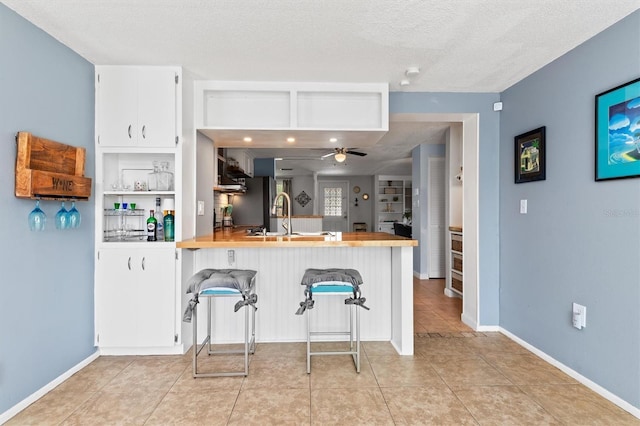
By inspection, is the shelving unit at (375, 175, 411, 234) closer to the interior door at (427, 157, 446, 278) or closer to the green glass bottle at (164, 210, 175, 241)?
the interior door at (427, 157, 446, 278)

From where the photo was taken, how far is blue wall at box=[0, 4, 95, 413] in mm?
2012

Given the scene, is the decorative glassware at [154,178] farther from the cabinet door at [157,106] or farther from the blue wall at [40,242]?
the blue wall at [40,242]

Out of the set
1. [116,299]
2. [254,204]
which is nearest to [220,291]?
[116,299]

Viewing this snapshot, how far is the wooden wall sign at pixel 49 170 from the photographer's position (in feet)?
6.72

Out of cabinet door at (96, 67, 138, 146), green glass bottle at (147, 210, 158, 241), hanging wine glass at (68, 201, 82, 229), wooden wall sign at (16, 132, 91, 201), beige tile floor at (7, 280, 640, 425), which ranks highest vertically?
cabinet door at (96, 67, 138, 146)

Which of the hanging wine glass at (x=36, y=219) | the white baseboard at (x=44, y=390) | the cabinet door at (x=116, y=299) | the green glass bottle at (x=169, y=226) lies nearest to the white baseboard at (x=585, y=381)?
the green glass bottle at (x=169, y=226)

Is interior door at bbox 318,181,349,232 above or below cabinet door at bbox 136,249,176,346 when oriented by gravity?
above

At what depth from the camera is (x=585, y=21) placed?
84.9 inches

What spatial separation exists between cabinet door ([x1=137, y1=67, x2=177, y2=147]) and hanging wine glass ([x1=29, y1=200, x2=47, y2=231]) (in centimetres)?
93

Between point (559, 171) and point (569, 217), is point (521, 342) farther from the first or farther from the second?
point (559, 171)

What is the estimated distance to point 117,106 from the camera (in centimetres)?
282

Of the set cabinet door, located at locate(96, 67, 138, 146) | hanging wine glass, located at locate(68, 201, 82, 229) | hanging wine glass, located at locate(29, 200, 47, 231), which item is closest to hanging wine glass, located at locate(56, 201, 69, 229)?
hanging wine glass, located at locate(68, 201, 82, 229)

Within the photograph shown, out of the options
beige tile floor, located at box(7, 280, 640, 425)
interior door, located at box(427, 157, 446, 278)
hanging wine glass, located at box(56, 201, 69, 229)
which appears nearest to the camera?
beige tile floor, located at box(7, 280, 640, 425)

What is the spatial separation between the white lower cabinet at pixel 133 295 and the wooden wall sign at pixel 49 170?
558mm
